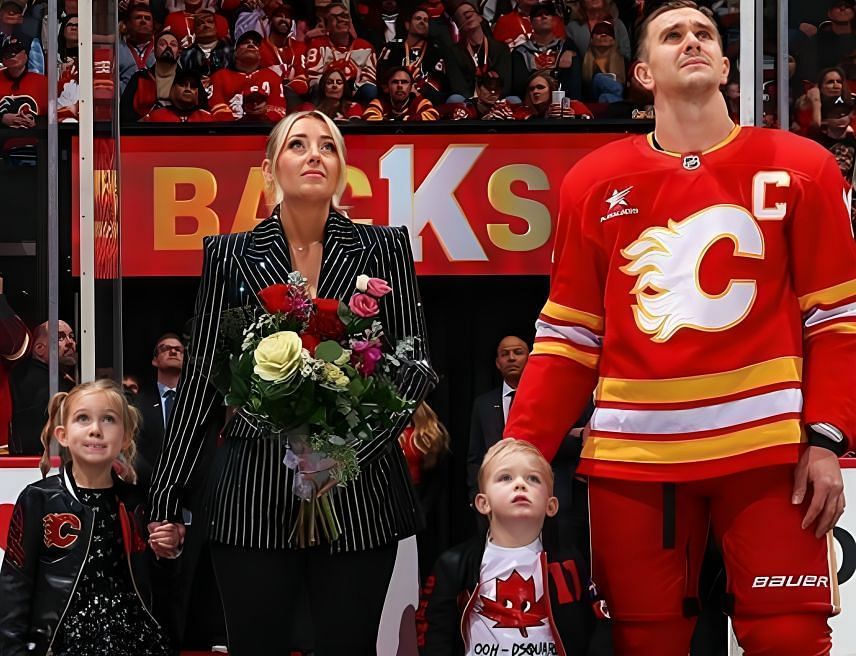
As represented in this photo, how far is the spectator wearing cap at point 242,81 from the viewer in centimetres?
674

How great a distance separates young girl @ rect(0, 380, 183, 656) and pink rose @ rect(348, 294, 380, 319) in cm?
95

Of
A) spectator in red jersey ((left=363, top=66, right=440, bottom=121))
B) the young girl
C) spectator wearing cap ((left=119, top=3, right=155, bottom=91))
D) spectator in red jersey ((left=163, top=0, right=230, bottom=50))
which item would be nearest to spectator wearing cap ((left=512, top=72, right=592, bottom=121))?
spectator in red jersey ((left=363, top=66, right=440, bottom=121))

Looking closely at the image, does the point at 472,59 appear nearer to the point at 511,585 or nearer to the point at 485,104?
the point at 485,104

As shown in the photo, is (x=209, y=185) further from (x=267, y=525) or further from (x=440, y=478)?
(x=267, y=525)

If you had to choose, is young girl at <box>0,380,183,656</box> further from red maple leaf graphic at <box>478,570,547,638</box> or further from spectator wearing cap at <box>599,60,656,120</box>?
spectator wearing cap at <box>599,60,656,120</box>

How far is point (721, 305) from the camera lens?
2541 mm

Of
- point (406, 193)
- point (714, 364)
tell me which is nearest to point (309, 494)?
point (714, 364)

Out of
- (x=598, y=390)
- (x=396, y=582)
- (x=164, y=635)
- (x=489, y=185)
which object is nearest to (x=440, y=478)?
(x=396, y=582)

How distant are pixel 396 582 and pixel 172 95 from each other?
105 inches

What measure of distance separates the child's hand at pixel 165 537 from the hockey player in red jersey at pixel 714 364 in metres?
0.81

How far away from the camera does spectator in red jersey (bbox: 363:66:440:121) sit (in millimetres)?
6578

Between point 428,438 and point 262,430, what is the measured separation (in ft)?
9.30

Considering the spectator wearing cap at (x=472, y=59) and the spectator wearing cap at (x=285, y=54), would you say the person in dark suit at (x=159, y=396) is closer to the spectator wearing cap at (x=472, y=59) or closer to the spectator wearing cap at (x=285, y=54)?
the spectator wearing cap at (x=285, y=54)

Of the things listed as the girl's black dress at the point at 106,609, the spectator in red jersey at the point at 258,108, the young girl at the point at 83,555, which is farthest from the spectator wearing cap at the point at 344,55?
the girl's black dress at the point at 106,609
